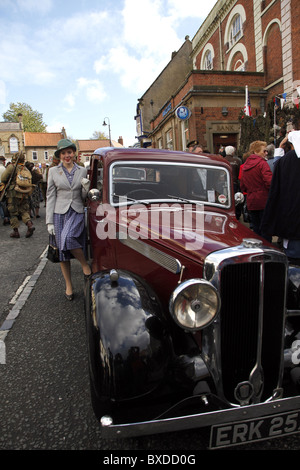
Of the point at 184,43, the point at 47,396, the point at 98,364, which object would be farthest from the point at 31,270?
the point at 184,43

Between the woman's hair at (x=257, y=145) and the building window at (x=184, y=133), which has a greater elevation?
the building window at (x=184, y=133)

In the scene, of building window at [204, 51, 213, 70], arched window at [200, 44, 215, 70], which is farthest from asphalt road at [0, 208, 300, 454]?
building window at [204, 51, 213, 70]

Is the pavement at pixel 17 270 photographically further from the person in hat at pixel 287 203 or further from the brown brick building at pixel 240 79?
the brown brick building at pixel 240 79

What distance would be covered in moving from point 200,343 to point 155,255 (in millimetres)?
644

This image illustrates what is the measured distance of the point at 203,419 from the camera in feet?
4.65

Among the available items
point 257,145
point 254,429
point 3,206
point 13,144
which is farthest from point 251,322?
point 13,144

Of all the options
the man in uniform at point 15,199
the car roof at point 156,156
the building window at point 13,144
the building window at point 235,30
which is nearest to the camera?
the car roof at point 156,156

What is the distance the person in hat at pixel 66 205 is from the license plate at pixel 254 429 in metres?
2.46

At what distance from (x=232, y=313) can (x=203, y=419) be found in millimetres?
511

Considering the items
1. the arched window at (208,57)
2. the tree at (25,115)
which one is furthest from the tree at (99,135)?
the arched window at (208,57)

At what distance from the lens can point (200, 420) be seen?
1.42 metres

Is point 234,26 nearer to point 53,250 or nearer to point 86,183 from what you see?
point 86,183

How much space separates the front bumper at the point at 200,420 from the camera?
1380 mm

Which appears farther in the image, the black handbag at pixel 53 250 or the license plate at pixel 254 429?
the black handbag at pixel 53 250
